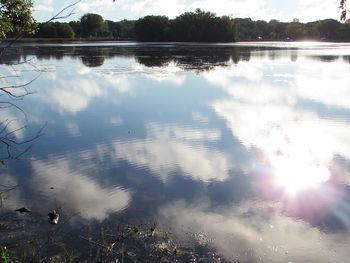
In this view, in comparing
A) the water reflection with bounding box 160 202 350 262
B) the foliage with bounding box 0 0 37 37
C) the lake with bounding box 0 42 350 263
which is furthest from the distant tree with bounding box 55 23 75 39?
the foliage with bounding box 0 0 37 37

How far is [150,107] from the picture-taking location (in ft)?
82.6

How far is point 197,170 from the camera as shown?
44.9 feet

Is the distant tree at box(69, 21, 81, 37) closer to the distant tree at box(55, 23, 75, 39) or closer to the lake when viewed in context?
the distant tree at box(55, 23, 75, 39)

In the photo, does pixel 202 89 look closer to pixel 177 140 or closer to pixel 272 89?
pixel 272 89

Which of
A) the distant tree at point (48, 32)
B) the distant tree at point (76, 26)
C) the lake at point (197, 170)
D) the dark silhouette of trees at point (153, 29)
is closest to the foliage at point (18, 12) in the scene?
the lake at point (197, 170)

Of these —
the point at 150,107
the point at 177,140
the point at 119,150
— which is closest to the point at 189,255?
the point at 119,150

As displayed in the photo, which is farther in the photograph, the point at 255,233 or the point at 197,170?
the point at 197,170

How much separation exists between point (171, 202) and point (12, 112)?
1577 centimetres

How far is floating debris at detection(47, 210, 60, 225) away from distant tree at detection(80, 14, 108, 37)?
185 meters

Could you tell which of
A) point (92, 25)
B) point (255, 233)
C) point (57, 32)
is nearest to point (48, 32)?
point (57, 32)

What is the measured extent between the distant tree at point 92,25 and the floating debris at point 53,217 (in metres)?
185

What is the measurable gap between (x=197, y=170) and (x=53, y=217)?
5349mm

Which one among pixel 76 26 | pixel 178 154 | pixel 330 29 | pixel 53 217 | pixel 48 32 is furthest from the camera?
pixel 330 29

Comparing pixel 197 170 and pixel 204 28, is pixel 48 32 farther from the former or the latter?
pixel 197 170
